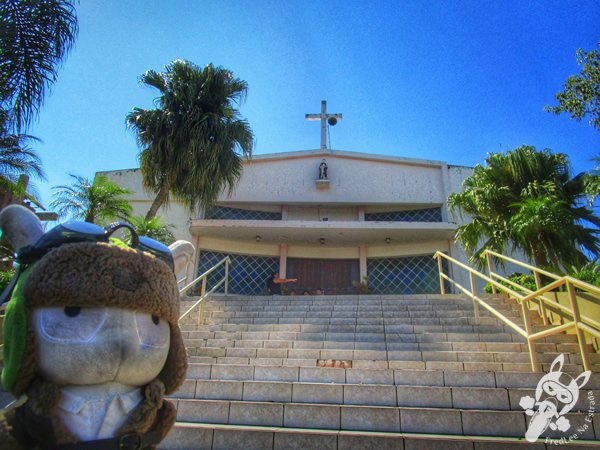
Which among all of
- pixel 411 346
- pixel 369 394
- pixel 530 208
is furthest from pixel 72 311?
pixel 530 208

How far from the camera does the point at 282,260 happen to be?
523 inches

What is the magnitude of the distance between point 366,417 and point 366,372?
81 cm

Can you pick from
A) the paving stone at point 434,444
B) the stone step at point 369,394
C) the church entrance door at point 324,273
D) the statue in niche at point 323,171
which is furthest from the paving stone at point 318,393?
the statue in niche at point 323,171

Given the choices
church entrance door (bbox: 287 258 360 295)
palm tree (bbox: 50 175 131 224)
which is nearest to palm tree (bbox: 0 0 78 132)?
palm tree (bbox: 50 175 131 224)

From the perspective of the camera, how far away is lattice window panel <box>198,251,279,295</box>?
12.8 metres

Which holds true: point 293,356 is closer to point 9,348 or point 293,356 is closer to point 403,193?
point 9,348

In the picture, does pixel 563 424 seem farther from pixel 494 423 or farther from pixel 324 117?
pixel 324 117

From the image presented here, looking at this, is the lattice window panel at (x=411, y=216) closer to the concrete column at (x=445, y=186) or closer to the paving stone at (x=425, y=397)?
the concrete column at (x=445, y=186)

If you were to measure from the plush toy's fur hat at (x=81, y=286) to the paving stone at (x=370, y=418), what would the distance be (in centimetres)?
210

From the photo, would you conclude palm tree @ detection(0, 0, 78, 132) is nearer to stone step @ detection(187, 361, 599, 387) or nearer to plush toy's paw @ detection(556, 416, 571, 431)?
stone step @ detection(187, 361, 599, 387)

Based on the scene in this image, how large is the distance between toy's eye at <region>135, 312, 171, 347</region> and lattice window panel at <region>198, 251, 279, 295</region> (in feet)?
36.2

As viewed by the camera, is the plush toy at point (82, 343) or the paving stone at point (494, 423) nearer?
the plush toy at point (82, 343)

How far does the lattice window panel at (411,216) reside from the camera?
13.3 m

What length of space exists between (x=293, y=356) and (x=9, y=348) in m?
3.63
